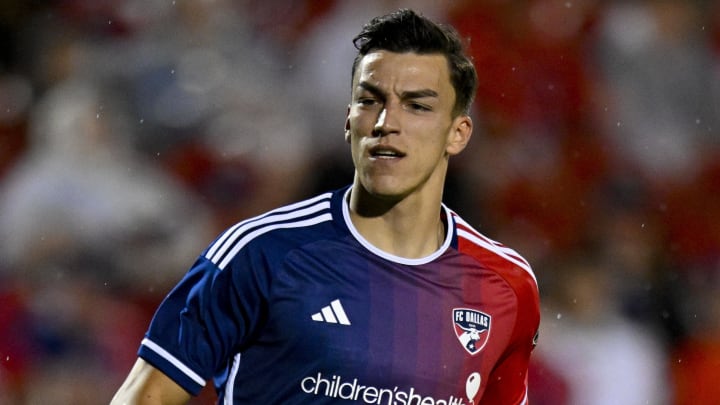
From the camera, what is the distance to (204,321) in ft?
8.20

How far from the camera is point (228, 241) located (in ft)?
8.43

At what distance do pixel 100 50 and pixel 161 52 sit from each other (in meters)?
0.30

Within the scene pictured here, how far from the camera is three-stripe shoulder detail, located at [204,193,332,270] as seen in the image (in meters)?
2.55

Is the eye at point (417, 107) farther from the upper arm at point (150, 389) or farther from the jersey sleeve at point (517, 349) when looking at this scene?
the upper arm at point (150, 389)

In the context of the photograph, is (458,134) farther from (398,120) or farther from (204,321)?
(204,321)

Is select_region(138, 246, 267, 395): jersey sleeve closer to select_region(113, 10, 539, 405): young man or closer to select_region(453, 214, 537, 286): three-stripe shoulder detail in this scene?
select_region(113, 10, 539, 405): young man

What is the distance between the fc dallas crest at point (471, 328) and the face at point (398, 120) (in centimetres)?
35

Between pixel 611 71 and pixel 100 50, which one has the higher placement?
pixel 611 71

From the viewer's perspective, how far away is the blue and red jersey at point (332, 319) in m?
2.52

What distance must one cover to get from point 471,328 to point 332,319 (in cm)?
40

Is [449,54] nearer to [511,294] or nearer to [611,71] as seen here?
[511,294]

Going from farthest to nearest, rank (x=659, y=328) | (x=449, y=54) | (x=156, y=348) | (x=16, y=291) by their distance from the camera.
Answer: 1. (x=659, y=328)
2. (x=16, y=291)
3. (x=449, y=54)
4. (x=156, y=348)

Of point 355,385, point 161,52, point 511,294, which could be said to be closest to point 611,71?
point 161,52

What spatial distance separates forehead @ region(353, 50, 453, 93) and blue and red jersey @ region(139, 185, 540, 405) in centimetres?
34
